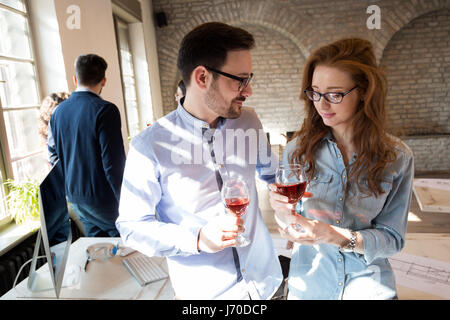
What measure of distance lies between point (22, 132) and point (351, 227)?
9.06 ft

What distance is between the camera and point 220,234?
930mm

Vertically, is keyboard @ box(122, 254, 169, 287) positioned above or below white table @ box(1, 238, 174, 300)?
above

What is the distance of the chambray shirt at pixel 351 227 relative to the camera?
1062 millimetres

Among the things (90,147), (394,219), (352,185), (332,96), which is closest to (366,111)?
(332,96)

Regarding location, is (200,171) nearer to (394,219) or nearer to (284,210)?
(284,210)

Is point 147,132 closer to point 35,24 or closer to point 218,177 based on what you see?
point 218,177

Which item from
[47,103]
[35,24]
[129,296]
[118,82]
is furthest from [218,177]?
[118,82]

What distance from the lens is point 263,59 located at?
625cm

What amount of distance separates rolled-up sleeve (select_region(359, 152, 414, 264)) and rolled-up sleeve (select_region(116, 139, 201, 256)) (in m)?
0.57

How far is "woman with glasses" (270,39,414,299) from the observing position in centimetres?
106

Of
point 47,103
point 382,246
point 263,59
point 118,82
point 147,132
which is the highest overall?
point 263,59

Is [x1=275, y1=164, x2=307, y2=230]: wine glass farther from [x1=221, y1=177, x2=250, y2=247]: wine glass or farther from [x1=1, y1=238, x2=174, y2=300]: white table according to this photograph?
[x1=1, y1=238, x2=174, y2=300]: white table

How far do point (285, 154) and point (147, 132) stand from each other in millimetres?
563

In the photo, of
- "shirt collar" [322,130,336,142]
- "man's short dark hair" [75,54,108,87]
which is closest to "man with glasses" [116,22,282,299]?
"shirt collar" [322,130,336,142]
